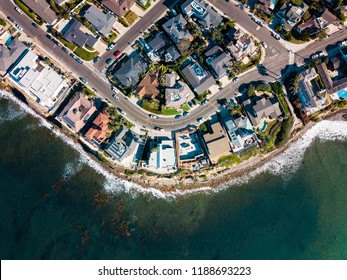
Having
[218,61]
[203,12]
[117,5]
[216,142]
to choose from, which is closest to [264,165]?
[216,142]

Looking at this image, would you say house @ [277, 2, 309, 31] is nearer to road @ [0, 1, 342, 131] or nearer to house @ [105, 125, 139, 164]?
road @ [0, 1, 342, 131]

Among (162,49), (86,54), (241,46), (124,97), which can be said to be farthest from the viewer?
(86,54)

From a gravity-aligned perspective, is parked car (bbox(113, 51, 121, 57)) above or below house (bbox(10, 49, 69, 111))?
below

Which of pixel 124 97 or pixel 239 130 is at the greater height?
pixel 124 97

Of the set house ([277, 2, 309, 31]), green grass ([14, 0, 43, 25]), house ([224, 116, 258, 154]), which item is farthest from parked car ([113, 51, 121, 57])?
house ([277, 2, 309, 31])

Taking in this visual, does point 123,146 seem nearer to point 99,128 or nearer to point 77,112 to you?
point 99,128

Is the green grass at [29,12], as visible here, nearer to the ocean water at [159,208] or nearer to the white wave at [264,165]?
the white wave at [264,165]

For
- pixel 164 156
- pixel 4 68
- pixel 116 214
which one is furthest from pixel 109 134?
pixel 4 68
